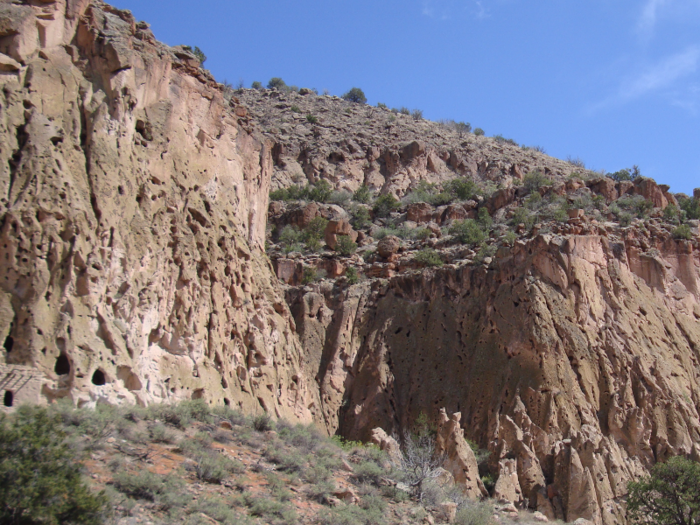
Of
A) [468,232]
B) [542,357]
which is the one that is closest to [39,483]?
[542,357]

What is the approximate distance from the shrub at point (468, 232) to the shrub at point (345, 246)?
569 cm

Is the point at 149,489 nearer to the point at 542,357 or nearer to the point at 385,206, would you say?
the point at 542,357

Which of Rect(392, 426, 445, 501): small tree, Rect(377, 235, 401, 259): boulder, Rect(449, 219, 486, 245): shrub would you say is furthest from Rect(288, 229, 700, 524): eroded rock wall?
Rect(449, 219, 486, 245): shrub

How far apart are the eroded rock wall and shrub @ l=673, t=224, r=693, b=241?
39cm

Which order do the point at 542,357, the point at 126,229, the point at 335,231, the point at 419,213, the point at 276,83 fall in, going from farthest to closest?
A: the point at 276,83 → the point at 419,213 → the point at 335,231 → the point at 542,357 → the point at 126,229

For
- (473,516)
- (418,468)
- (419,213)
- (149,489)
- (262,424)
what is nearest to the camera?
(149,489)

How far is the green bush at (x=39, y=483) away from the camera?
10.9m

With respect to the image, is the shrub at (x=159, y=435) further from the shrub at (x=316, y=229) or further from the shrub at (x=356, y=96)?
the shrub at (x=356, y=96)

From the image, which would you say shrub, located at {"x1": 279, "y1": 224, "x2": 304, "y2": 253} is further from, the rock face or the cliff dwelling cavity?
the cliff dwelling cavity

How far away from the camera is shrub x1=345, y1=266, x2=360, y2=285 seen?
33938mm

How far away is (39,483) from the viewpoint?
11102 mm

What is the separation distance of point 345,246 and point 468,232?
660cm

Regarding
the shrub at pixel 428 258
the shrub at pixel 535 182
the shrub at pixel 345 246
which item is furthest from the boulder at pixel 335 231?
A: the shrub at pixel 535 182

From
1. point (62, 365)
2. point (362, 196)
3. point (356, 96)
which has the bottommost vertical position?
point (62, 365)
